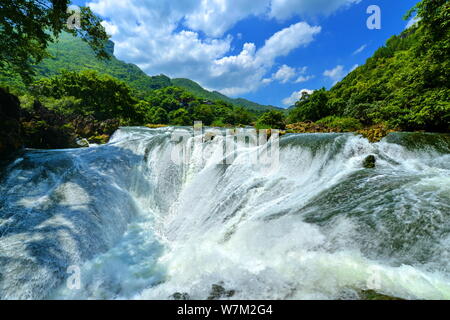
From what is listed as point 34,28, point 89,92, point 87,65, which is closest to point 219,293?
point 34,28

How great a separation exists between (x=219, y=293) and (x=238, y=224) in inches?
87.6

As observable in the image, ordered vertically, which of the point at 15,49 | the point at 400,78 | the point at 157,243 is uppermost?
the point at 15,49

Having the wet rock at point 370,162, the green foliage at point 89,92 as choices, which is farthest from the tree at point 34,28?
the green foliage at point 89,92

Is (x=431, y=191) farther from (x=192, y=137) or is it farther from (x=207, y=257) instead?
(x=192, y=137)

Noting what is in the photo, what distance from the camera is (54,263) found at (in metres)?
3.65

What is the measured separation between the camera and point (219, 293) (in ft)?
8.29

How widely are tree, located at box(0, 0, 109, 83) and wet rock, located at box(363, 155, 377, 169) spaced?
39.9ft

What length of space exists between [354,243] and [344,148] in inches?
167

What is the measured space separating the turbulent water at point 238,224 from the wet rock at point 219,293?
0.18 feet

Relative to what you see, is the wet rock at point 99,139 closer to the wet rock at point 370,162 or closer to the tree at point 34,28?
the tree at point 34,28

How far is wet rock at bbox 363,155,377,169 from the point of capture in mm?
5439

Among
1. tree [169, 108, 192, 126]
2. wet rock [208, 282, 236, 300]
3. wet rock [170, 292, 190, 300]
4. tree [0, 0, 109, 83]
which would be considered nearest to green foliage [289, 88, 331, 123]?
tree [169, 108, 192, 126]
